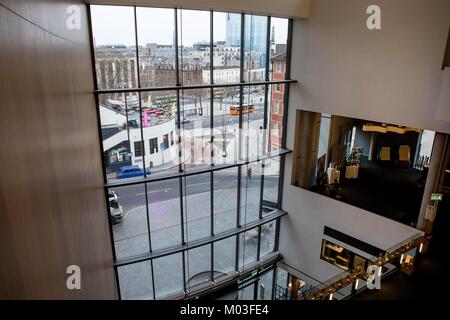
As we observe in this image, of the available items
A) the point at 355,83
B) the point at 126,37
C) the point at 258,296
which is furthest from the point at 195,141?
the point at 258,296

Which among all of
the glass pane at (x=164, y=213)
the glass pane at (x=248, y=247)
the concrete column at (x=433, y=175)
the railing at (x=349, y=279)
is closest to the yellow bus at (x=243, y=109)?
the glass pane at (x=164, y=213)

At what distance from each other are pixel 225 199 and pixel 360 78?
510cm

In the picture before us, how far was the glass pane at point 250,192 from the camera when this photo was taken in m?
10.1

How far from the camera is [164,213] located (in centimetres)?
909

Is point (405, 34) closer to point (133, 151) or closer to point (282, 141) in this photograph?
point (282, 141)

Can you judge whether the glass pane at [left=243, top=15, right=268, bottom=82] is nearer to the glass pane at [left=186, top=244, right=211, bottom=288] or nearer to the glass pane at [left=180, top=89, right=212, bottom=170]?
the glass pane at [left=180, top=89, right=212, bottom=170]

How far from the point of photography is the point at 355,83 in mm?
8508

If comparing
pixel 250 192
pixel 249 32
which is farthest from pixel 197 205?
pixel 249 32

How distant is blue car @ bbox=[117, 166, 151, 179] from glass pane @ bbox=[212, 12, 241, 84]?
2.89 m

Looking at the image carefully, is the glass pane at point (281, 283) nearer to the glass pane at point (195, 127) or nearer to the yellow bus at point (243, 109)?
the glass pane at point (195, 127)

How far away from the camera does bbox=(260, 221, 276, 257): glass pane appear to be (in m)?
11.3

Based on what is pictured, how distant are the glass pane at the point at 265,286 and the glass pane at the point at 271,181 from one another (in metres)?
2.58
